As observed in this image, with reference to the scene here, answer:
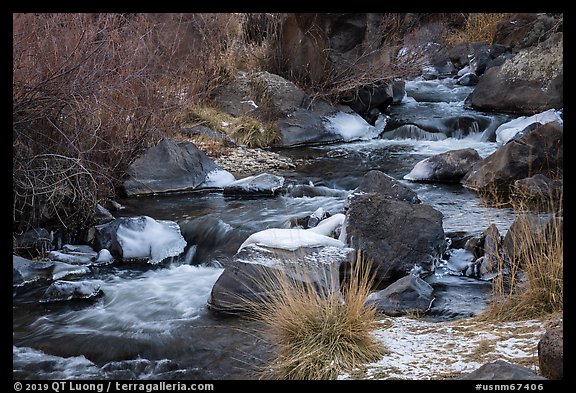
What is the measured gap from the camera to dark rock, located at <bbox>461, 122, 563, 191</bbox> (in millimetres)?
10336

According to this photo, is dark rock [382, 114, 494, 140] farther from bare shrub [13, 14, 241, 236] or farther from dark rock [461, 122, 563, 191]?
bare shrub [13, 14, 241, 236]

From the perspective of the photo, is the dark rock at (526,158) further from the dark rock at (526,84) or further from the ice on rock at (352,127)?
the dark rock at (526,84)

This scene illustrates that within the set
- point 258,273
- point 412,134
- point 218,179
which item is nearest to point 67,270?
point 258,273

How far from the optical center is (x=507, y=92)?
16.1 m

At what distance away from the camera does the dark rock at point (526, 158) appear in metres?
10.3

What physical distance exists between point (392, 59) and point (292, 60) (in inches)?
88.5

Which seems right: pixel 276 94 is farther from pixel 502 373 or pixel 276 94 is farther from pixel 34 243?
pixel 502 373

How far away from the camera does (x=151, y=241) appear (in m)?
8.83

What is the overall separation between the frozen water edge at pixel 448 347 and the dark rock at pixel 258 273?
1090mm

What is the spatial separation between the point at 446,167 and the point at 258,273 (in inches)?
216

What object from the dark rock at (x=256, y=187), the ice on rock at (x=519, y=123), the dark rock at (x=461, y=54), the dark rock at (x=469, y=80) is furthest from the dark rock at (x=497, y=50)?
the dark rock at (x=256, y=187)

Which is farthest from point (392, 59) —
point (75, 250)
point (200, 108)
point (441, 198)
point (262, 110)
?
point (75, 250)

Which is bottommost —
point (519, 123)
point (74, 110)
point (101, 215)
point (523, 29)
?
point (101, 215)
